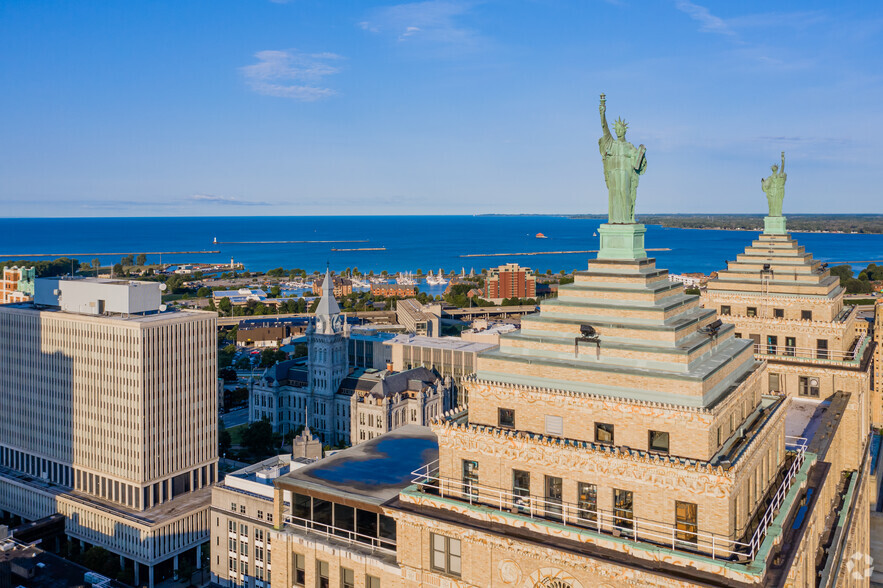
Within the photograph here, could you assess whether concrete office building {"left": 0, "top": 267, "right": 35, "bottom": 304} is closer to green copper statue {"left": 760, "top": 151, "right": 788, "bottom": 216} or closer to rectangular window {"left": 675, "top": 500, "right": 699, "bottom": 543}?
green copper statue {"left": 760, "top": 151, "right": 788, "bottom": 216}

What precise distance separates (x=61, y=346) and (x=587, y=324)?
94094 millimetres

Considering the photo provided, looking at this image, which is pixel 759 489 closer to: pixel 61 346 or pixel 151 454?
pixel 151 454

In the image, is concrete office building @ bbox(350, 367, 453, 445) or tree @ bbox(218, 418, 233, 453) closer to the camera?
concrete office building @ bbox(350, 367, 453, 445)

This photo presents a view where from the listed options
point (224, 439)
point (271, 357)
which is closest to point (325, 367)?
point (224, 439)

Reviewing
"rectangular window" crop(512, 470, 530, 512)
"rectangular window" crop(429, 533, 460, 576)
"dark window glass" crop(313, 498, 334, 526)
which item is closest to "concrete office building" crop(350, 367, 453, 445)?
"dark window glass" crop(313, 498, 334, 526)

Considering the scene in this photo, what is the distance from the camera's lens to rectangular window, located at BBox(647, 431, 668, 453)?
28.8m

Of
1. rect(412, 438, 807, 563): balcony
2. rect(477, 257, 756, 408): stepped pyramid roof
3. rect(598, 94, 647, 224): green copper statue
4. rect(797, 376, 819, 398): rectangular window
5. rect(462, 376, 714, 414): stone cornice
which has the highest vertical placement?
rect(598, 94, 647, 224): green copper statue

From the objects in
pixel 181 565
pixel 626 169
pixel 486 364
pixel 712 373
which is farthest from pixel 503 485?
pixel 181 565

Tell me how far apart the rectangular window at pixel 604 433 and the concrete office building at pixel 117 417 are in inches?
3008

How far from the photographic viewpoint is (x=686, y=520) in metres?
27.9

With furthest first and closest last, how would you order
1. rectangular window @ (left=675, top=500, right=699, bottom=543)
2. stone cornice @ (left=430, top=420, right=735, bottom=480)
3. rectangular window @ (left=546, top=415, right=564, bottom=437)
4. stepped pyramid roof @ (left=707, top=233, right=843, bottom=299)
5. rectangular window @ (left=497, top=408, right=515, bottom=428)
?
stepped pyramid roof @ (left=707, top=233, right=843, bottom=299) < rectangular window @ (left=497, top=408, right=515, bottom=428) < rectangular window @ (left=546, top=415, right=564, bottom=437) < rectangular window @ (left=675, top=500, right=699, bottom=543) < stone cornice @ (left=430, top=420, right=735, bottom=480)

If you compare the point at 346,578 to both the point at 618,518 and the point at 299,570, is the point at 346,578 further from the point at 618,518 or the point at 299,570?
the point at 618,518

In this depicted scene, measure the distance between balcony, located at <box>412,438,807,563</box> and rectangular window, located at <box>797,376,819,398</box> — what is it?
21.0 meters

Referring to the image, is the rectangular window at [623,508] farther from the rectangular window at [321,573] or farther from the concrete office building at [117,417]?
the concrete office building at [117,417]
